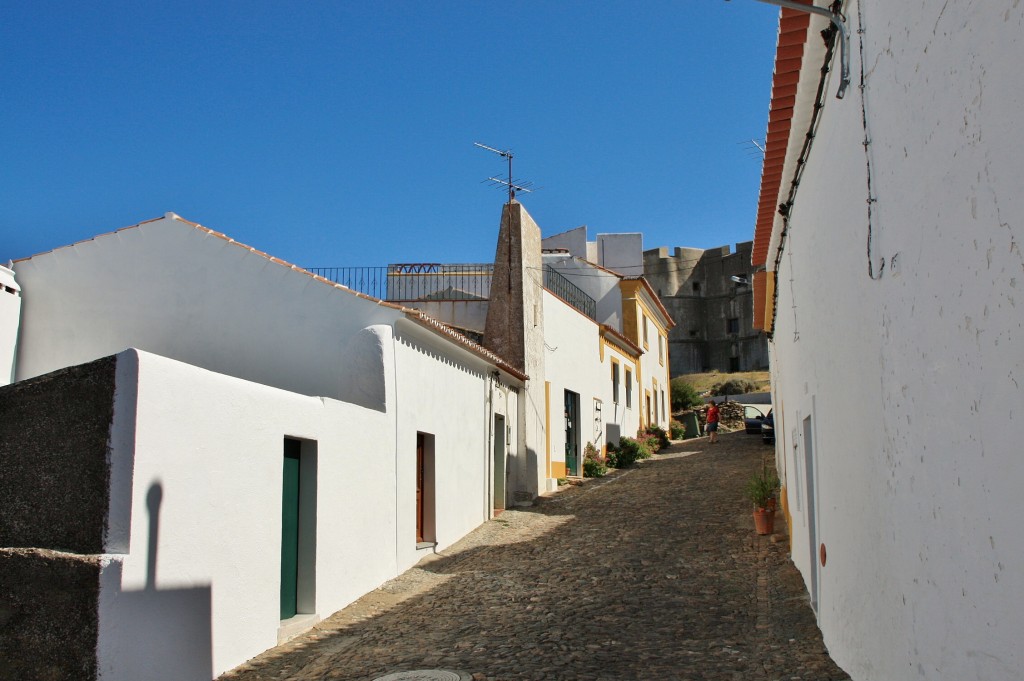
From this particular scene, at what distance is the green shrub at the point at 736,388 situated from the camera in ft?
146

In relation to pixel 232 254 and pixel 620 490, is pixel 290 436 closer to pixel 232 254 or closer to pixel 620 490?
pixel 232 254

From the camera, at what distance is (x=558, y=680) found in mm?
6613

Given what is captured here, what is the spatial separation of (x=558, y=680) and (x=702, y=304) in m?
52.5

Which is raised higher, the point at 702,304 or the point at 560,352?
the point at 702,304

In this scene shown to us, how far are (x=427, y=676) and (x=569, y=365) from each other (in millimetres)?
14812

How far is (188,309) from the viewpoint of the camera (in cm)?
1195

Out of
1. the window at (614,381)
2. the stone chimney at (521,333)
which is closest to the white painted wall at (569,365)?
the window at (614,381)

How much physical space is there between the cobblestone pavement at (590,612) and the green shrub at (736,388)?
30.6 m

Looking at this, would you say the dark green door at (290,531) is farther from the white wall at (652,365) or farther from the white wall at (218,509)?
the white wall at (652,365)

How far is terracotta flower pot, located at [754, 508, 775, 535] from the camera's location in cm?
1225

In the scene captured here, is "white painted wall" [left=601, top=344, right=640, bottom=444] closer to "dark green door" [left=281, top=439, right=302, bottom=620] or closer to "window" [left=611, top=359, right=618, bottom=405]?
"window" [left=611, top=359, right=618, bottom=405]

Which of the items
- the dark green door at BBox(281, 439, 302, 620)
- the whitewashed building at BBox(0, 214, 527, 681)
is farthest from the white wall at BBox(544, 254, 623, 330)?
the dark green door at BBox(281, 439, 302, 620)

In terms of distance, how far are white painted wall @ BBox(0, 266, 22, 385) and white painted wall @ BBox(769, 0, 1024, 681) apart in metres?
11.4

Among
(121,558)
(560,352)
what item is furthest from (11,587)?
(560,352)
